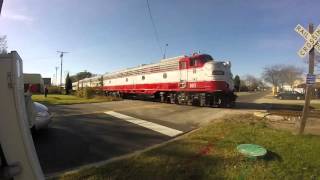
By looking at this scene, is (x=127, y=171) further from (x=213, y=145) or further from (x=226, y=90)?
(x=226, y=90)

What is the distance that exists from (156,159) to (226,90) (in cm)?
1467

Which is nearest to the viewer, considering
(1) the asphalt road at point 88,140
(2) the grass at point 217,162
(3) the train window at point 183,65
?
(2) the grass at point 217,162

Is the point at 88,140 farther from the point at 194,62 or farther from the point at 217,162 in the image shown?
the point at 194,62

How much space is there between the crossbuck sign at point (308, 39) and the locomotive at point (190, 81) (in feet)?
35.1

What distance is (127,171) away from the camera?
5.96 m

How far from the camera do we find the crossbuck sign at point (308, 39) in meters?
9.29

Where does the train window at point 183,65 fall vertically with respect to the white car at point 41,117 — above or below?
above

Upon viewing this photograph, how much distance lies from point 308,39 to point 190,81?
1287 cm

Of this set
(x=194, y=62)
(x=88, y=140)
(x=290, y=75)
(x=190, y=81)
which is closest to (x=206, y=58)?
(x=194, y=62)

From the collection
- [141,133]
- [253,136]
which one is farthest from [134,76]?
[253,136]

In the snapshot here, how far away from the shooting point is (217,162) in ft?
21.3

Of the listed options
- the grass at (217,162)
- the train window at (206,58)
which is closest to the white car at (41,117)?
the grass at (217,162)

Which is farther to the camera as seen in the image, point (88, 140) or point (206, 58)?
point (206, 58)

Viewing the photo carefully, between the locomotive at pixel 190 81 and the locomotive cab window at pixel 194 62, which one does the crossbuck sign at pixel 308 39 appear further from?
the locomotive cab window at pixel 194 62
